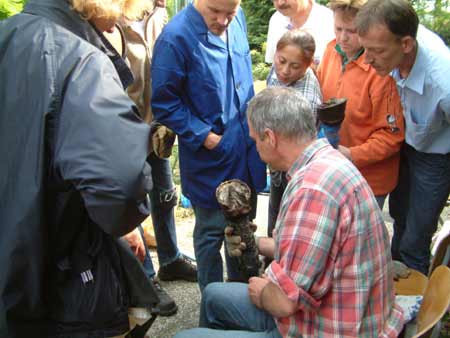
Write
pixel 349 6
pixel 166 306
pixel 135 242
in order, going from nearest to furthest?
pixel 135 242 < pixel 349 6 < pixel 166 306

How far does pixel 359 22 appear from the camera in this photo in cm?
234

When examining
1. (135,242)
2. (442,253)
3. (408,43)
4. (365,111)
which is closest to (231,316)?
(135,242)

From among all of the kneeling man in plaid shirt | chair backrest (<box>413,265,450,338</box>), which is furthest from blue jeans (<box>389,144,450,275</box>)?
the kneeling man in plaid shirt

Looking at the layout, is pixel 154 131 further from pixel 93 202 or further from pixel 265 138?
pixel 93 202

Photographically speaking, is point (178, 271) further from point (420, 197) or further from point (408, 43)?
point (408, 43)

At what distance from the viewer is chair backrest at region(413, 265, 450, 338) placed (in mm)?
1583

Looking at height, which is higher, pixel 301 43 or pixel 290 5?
pixel 290 5

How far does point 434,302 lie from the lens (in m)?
1.71

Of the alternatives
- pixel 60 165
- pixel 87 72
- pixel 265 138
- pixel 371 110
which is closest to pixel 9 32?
pixel 87 72

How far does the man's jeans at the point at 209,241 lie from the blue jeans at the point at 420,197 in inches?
41.4

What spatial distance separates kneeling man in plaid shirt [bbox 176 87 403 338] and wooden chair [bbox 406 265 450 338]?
0.30 feet

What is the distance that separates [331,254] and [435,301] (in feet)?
1.46

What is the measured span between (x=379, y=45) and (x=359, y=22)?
0.15m

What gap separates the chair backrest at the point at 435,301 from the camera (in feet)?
5.19
